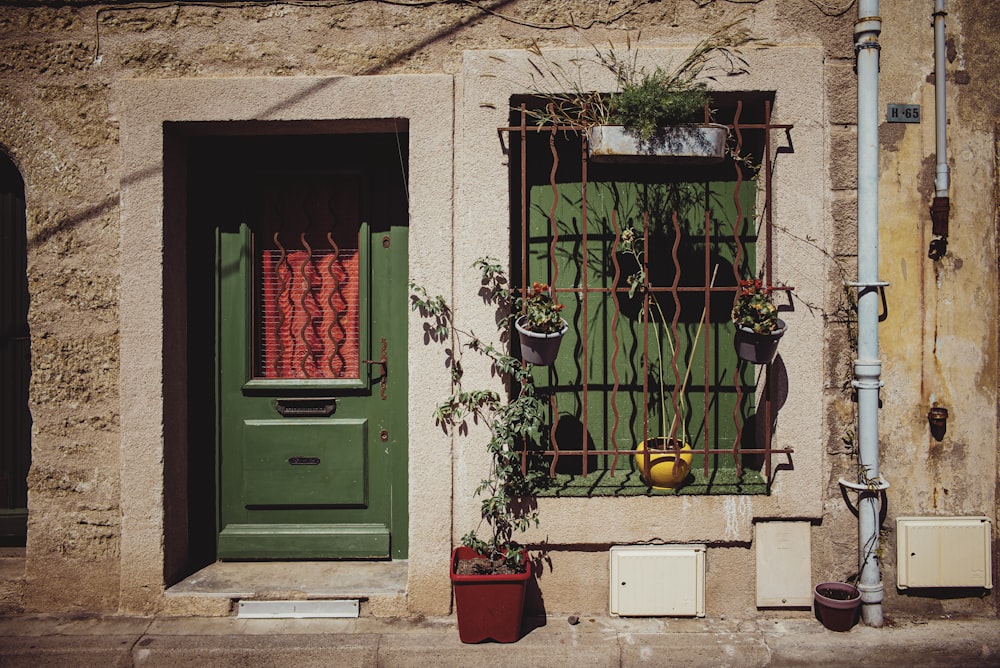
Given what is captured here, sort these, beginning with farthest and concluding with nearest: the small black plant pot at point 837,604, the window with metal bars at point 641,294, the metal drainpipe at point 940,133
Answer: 1. the window with metal bars at point 641,294
2. the metal drainpipe at point 940,133
3. the small black plant pot at point 837,604

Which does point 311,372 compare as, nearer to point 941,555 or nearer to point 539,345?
point 539,345

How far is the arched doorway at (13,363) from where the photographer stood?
13.5 feet

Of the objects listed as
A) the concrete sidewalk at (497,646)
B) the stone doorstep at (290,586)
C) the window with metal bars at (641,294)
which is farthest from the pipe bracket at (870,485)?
the stone doorstep at (290,586)

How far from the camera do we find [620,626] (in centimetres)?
356

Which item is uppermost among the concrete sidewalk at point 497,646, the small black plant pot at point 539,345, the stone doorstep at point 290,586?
the small black plant pot at point 539,345

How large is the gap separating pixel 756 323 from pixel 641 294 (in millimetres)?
727

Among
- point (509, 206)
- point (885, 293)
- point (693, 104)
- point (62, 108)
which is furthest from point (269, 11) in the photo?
point (885, 293)

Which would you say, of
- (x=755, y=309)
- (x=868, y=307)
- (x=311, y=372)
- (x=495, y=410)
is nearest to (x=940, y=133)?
(x=868, y=307)

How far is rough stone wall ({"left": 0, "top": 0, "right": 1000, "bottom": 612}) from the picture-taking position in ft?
12.0

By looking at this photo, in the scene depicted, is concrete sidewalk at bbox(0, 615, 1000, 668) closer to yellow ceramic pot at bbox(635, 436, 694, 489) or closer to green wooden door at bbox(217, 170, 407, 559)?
green wooden door at bbox(217, 170, 407, 559)

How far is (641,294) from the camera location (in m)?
3.90

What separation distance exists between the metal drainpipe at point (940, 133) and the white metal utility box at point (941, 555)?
1603 mm

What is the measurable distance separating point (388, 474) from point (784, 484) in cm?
228

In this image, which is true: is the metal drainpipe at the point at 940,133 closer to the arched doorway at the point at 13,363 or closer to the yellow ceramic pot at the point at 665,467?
the yellow ceramic pot at the point at 665,467
